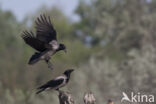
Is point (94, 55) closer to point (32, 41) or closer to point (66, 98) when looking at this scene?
point (32, 41)

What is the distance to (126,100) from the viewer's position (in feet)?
44.0

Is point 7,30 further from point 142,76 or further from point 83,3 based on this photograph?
point 83,3

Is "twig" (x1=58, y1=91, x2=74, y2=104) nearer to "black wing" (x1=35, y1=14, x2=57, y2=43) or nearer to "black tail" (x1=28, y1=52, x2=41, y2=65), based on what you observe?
"black tail" (x1=28, y1=52, x2=41, y2=65)

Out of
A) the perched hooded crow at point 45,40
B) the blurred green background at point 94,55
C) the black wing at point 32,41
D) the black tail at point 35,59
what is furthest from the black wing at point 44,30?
the blurred green background at point 94,55

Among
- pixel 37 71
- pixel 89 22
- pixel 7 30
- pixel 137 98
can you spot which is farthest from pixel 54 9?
pixel 137 98

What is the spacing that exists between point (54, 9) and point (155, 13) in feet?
75.4

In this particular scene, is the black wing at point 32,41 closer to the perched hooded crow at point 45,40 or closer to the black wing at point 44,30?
the perched hooded crow at point 45,40

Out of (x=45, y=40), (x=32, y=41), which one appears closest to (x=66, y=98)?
Result: (x=32, y=41)

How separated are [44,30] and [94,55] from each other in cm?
3176

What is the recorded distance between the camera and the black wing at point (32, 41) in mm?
14177

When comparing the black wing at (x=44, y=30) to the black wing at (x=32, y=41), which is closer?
the black wing at (x=32, y=41)

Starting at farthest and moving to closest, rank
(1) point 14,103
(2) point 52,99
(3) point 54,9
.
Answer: (3) point 54,9 → (2) point 52,99 → (1) point 14,103

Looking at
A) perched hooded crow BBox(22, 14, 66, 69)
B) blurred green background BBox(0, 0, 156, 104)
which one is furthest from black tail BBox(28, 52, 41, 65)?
blurred green background BBox(0, 0, 156, 104)

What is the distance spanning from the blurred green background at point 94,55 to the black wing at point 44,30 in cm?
→ 373
